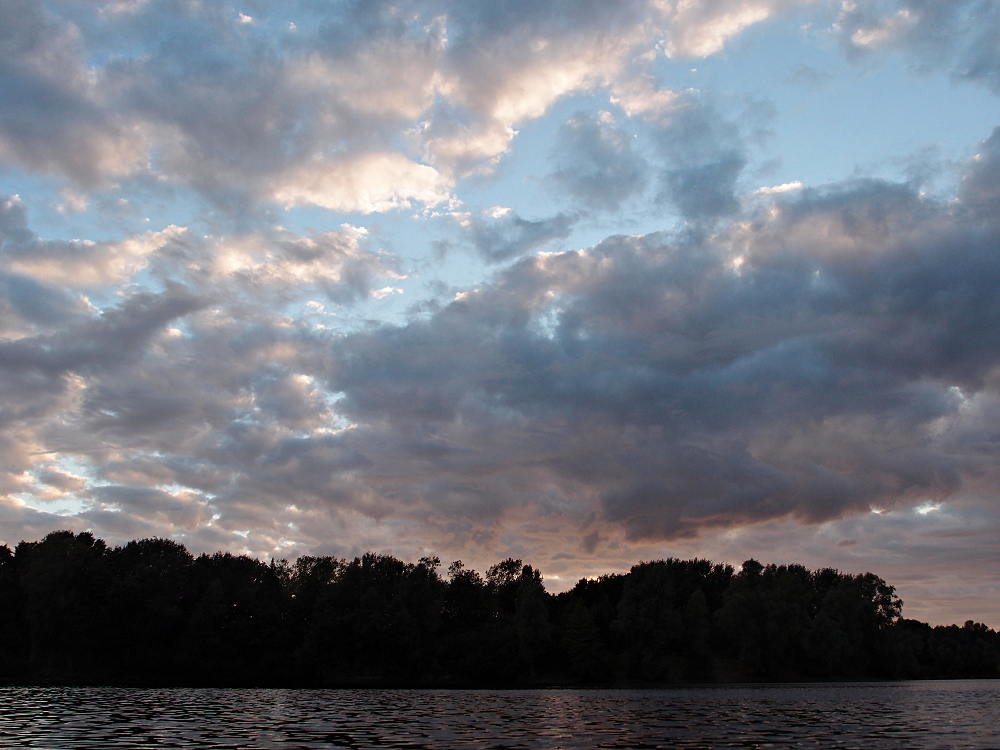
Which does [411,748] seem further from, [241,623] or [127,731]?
[241,623]

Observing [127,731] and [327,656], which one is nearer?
[127,731]

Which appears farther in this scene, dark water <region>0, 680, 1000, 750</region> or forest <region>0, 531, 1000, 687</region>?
forest <region>0, 531, 1000, 687</region>

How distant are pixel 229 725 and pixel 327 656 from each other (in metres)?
121

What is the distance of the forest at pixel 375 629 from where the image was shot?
14738cm

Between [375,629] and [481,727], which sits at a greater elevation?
Result: [375,629]

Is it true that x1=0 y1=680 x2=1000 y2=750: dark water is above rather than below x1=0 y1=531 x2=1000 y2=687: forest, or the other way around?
below

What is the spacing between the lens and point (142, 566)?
160m

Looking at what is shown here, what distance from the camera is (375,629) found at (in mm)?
161625

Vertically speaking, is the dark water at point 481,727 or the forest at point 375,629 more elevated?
the forest at point 375,629

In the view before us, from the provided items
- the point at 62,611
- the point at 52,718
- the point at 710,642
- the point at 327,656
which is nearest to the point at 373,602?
the point at 327,656

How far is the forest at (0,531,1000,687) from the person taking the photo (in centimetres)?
14738

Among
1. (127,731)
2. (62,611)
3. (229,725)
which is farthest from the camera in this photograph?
(62,611)

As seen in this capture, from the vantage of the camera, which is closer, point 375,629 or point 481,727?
point 481,727

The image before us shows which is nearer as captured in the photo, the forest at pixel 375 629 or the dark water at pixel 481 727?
the dark water at pixel 481 727
